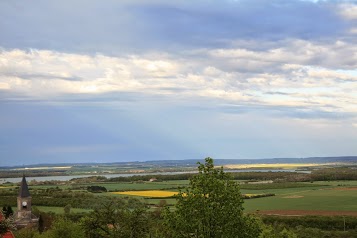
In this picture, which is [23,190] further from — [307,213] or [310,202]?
[310,202]

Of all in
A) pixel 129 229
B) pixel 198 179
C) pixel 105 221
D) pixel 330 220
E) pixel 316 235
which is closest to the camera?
pixel 198 179

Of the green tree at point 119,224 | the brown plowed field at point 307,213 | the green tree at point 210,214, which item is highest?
the green tree at point 210,214

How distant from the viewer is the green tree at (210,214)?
74.5 ft

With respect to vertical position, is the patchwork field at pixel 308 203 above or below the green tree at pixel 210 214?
below

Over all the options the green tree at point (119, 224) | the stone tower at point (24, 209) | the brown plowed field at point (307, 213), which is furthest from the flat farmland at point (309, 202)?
the green tree at point (119, 224)

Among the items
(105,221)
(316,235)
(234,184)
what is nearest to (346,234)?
(316,235)

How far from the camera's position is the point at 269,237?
35281 mm

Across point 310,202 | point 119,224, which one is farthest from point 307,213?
point 119,224

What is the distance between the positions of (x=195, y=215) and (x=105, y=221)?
1551cm

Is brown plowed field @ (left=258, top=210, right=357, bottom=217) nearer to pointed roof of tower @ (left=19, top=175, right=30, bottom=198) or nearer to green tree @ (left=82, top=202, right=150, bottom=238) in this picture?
pointed roof of tower @ (left=19, top=175, right=30, bottom=198)

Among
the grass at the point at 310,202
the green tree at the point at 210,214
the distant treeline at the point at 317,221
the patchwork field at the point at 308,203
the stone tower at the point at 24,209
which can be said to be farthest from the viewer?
the grass at the point at 310,202

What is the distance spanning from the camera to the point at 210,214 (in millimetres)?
22734

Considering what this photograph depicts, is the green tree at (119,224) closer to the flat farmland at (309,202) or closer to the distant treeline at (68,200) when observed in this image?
the flat farmland at (309,202)

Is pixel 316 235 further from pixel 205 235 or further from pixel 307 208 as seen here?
pixel 205 235
